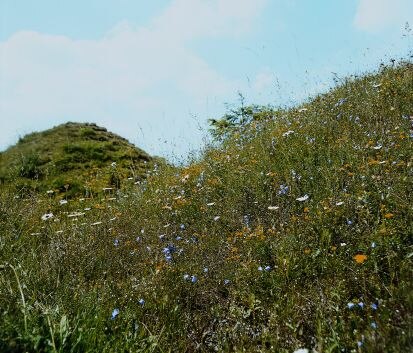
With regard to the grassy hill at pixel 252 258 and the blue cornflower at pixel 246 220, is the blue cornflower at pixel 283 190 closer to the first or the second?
the grassy hill at pixel 252 258

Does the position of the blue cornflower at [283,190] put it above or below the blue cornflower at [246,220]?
above

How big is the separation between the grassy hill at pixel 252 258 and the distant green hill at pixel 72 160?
3.12 metres

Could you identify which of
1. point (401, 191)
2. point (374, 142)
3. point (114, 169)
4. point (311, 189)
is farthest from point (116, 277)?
point (114, 169)

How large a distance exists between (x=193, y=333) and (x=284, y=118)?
15.5ft

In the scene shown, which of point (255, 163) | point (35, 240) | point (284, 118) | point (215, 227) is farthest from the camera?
point (284, 118)

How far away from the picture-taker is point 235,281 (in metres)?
3.72

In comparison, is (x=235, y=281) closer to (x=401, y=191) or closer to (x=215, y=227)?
(x=215, y=227)

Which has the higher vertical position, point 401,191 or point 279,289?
point 401,191

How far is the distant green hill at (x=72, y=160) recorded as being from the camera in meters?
9.17

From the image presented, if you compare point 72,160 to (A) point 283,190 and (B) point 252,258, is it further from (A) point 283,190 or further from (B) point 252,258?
(B) point 252,258

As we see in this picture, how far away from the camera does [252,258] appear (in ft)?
12.6

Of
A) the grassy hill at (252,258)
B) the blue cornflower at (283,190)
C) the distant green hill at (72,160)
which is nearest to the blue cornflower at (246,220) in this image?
the grassy hill at (252,258)

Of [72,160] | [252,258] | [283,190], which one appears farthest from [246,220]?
[72,160]

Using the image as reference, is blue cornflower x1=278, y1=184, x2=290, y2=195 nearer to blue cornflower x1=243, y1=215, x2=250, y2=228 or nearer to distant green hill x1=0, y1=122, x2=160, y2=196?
blue cornflower x1=243, y1=215, x2=250, y2=228
